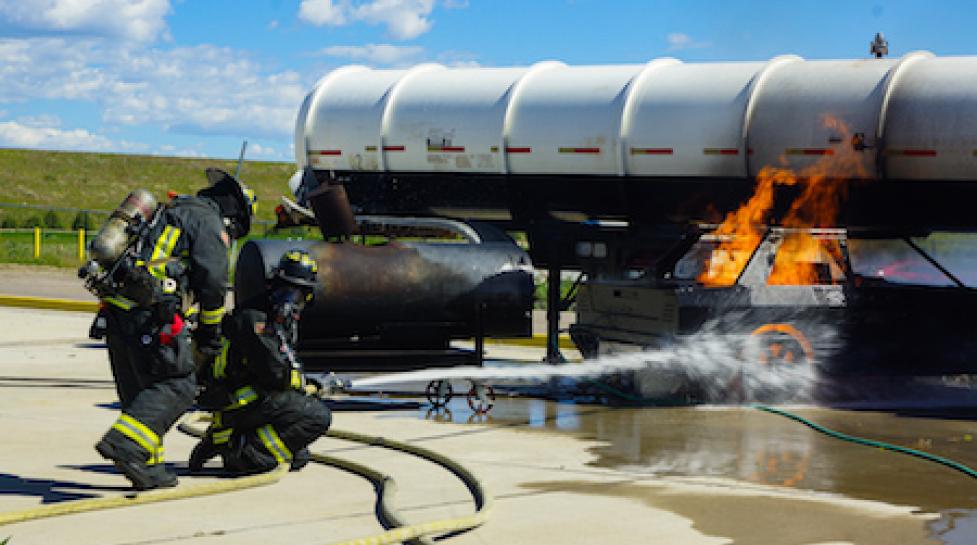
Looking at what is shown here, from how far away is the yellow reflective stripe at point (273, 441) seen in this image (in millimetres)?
8984

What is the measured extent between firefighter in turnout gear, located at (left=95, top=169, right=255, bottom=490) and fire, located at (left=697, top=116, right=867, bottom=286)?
6.34m

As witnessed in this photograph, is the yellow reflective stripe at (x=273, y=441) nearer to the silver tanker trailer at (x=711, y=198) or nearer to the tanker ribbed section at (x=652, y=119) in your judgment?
the silver tanker trailer at (x=711, y=198)

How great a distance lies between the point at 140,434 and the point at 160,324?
674mm

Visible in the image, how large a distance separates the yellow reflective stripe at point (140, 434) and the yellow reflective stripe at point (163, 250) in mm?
894

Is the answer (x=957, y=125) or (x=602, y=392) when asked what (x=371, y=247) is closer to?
(x=602, y=392)

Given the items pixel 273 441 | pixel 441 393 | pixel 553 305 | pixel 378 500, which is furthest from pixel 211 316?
pixel 553 305

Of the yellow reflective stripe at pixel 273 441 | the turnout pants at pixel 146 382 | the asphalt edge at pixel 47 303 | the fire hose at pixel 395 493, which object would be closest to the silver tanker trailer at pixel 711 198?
the fire hose at pixel 395 493

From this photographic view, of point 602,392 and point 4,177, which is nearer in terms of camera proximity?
point 602,392

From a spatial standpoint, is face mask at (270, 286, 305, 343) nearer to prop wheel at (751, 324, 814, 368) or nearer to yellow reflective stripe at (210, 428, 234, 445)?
yellow reflective stripe at (210, 428, 234, 445)

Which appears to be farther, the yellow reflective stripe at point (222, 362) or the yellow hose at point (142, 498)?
the yellow reflective stripe at point (222, 362)

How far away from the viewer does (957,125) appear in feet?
43.2

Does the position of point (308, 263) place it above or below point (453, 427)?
above

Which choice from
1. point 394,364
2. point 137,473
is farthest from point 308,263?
point 394,364

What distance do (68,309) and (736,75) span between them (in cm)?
1305
